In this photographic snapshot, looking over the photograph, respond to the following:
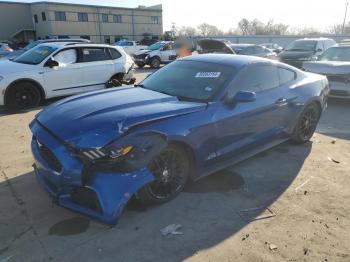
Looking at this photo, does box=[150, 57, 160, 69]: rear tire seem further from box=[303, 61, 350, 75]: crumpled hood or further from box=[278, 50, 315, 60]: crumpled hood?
box=[303, 61, 350, 75]: crumpled hood

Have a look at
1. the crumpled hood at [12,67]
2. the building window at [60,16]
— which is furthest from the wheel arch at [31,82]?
the building window at [60,16]

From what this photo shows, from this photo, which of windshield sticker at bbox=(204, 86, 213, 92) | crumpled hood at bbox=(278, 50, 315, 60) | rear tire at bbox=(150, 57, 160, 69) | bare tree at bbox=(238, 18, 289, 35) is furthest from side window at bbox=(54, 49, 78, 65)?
bare tree at bbox=(238, 18, 289, 35)

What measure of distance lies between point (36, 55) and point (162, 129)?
683 centimetres

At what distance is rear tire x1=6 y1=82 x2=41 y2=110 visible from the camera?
8.22 meters

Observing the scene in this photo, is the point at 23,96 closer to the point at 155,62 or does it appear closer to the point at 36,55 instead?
the point at 36,55

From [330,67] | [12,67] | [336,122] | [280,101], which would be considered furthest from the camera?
[330,67]

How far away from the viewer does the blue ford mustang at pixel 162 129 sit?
3.16 metres

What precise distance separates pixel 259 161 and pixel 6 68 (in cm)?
653

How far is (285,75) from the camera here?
534 centimetres

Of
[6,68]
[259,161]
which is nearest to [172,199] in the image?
[259,161]

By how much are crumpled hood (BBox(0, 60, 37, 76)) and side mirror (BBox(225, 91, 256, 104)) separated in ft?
19.9

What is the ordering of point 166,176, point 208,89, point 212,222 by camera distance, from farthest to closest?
point 208,89 → point 166,176 → point 212,222

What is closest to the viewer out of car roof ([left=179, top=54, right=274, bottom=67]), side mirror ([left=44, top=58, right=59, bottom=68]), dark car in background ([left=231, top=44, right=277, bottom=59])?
car roof ([left=179, top=54, right=274, bottom=67])

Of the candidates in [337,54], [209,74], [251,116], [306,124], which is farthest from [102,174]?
[337,54]
